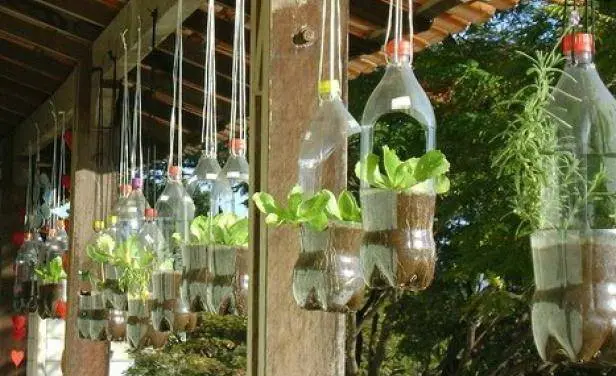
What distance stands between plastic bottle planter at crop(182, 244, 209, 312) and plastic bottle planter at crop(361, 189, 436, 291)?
0.93 m

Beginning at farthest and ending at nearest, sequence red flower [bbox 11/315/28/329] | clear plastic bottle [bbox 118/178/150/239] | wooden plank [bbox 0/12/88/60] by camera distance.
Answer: red flower [bbox 11/315/28/329] → wooden plank [bbox 0/12/88/60] → clear plastic bottle [bbox 118/178/150/239]

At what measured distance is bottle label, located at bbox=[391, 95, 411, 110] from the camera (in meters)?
1.55

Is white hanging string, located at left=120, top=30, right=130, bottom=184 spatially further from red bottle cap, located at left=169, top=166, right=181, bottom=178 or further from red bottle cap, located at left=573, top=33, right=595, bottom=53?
red bottle cap, located at left=573, top=33, right=595, bottom=53

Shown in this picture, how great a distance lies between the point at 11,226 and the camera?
22.0ft

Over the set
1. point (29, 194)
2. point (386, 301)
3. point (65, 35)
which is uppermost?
point (65, 35)

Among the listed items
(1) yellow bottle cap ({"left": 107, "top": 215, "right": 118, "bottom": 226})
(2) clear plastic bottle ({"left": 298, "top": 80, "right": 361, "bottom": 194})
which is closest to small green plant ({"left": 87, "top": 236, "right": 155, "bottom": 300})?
(1) yellow bottle cap ({"left": 107, "top": 215, "right": 118, "bottom": 226})

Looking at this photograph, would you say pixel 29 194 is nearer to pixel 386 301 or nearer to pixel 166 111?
pixel 166 111

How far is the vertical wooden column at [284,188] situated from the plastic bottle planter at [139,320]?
124 centimetres

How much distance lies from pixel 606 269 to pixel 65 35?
366cm

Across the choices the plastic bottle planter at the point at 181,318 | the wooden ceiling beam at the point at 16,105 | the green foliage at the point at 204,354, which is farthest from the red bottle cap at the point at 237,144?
the green foliage at the point at 204,354

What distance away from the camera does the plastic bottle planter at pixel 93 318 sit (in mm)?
3701

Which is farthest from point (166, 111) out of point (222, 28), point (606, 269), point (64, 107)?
point (606, 269)

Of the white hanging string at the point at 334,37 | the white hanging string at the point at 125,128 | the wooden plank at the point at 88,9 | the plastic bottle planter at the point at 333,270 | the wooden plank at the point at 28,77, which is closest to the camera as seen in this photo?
the plastic bottle planter at the point at 333,270

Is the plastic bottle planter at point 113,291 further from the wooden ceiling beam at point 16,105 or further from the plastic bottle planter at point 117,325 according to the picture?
the wooden ceiling beam at point 16,105
